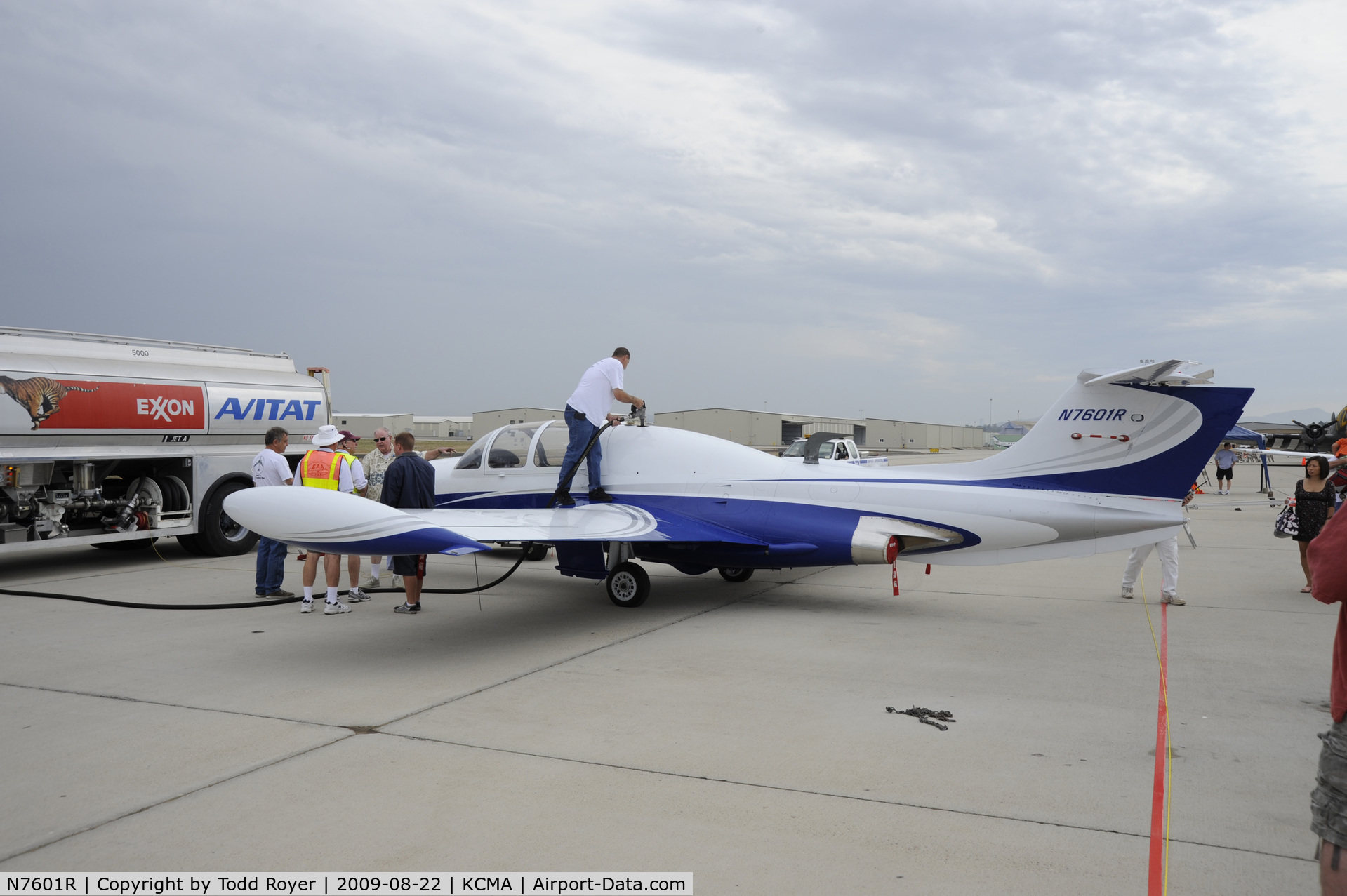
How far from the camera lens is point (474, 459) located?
35.9 feet

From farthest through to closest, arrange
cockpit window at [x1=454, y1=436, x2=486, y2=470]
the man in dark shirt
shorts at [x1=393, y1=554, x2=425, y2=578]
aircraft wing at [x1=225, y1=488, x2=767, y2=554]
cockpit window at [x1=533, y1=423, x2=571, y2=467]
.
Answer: cockpit window at [x1=454, y1=436, x2=486, y2=470], cockpit window at [x1=533, y1=423, x2=571, y2=467], the man in dark shirt, shorts at [x1=393, y1=554, x2=425, y2=578], aircraft wing at [x1=225, y1=488, x2=767, y2=554]

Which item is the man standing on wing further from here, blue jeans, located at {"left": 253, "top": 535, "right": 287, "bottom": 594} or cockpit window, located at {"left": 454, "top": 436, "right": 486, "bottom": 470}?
blue jeans, located at {"left": 253, "top": 535, "right": 287, "bottom": 594}

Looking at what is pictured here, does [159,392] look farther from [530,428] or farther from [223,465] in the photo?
[530,428]

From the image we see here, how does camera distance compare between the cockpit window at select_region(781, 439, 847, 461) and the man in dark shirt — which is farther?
the cockpit window at select_region(781, 439, 847, 461)

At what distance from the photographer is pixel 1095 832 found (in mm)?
3777

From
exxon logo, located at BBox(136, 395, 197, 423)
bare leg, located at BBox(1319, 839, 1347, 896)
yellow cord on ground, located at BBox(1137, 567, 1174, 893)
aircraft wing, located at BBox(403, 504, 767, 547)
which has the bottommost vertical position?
yellow cord on ground, located at BBox(1137, 567, 1174, 893)

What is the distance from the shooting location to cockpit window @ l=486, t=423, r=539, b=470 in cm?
1055

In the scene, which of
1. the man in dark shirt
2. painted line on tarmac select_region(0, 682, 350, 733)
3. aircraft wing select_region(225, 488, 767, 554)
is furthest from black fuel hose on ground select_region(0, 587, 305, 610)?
aircraft wing select_region(225, 488, 767, 554)

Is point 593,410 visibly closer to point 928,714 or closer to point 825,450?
point 928,714

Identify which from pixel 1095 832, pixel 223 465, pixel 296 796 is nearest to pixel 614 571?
pixel 296 796

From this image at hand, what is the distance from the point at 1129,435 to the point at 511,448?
686 cm

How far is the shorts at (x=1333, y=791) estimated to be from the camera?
229 centimetres

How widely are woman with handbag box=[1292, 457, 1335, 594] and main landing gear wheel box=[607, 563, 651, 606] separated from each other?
7583 millimetres

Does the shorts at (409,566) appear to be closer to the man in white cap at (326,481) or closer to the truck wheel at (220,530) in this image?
the man in white cap at (326,481)
